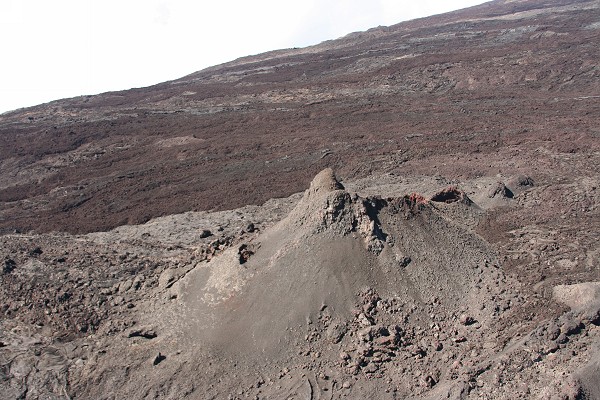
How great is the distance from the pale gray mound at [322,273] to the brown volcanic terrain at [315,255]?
4cm

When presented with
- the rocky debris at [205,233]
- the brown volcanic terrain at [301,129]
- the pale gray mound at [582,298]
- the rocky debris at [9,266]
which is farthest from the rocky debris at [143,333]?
the brown volcanic terrain at [301,129]

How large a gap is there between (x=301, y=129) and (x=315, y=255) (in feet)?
55.8

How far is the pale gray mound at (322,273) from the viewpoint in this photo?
1001 centimetres

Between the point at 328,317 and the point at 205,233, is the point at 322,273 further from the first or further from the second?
the point at 205,233

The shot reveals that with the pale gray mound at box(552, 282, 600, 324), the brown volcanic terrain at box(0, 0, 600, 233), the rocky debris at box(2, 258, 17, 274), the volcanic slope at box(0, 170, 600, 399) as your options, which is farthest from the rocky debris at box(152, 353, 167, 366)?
the brown volcanic terrain at box(0, 0, 600, 233)

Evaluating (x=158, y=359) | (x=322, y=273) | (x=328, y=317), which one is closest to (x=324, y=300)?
(x=328, y=317)

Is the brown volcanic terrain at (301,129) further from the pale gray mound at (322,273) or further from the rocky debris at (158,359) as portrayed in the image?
the rocky debris at (158,359)

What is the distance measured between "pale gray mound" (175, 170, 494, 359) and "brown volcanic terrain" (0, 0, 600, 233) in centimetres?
801

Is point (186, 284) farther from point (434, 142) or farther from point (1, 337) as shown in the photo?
point (434, 142)

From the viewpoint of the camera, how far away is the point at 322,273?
34.0 feet

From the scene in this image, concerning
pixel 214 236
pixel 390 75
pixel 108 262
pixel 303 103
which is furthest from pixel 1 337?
pixel 390 75

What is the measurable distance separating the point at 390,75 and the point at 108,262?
86.2ft

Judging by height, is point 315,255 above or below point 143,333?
above

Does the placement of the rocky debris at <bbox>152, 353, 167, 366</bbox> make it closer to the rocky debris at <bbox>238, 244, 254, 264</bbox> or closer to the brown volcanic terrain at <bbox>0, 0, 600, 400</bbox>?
the brown volcanic terrain at <bbox>0, 0, 600, 400</bbox>
